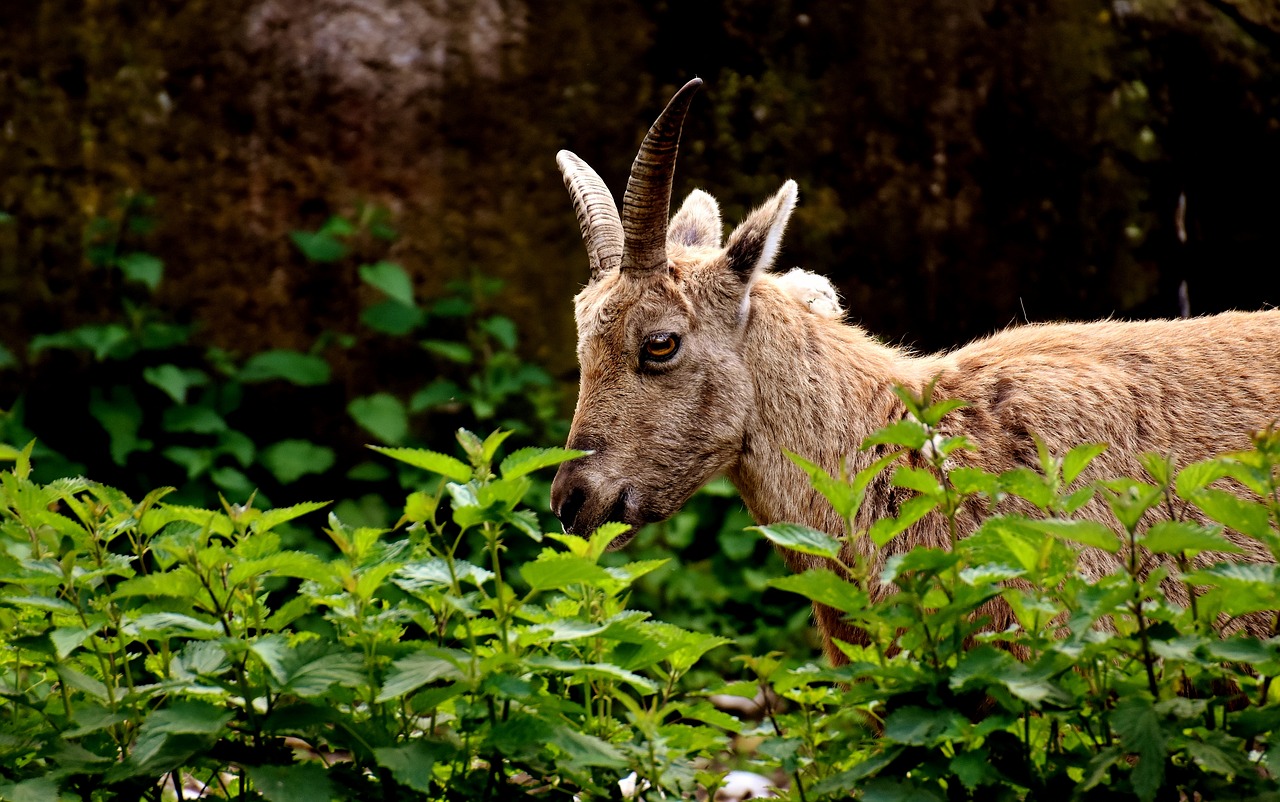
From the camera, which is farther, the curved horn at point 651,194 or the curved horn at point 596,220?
the curved horn at point 596,220

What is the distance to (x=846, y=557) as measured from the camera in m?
4.33

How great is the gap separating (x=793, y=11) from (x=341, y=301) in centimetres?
306

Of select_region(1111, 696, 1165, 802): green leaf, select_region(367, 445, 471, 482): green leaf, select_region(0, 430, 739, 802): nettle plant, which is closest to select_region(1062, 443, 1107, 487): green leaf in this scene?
select_region(1111, 696, 1165, 802): green leaf

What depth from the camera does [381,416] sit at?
23.7 feet

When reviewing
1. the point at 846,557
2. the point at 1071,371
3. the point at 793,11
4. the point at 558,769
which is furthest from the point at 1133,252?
the point at 558,769

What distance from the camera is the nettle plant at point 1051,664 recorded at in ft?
7.21

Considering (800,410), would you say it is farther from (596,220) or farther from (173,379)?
(173,379)

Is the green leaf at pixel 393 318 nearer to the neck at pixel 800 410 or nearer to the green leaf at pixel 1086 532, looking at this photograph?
the neck at pixel 800 410

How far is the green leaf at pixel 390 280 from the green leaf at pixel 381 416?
559 millimetres

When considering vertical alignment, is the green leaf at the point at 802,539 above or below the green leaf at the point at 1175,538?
below

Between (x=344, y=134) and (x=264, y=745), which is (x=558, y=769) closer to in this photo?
(x=264, y=745)

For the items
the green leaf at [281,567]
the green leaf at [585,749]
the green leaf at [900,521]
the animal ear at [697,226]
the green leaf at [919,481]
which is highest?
the animal ear at [697,226]

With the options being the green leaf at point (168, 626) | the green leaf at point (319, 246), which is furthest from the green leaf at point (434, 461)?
the green leaf at point (319, 246)

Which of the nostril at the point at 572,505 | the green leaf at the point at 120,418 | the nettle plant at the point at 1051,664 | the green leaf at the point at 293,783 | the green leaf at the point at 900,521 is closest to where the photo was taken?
the nettle plant at the point at 1051,664
